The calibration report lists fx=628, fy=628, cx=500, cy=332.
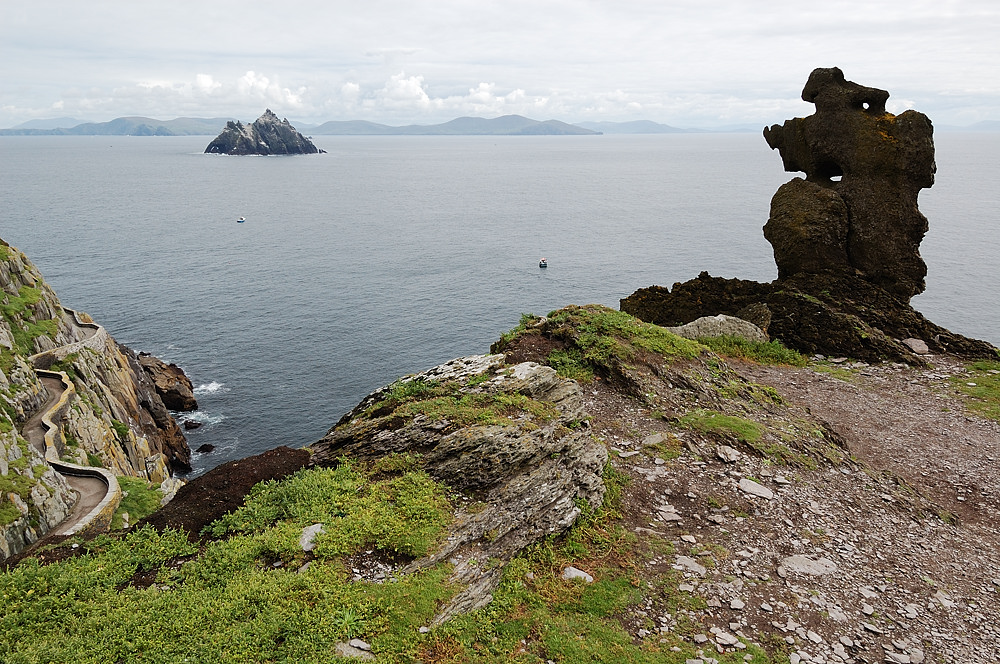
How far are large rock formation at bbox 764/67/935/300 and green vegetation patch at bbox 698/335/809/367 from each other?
17.1ft

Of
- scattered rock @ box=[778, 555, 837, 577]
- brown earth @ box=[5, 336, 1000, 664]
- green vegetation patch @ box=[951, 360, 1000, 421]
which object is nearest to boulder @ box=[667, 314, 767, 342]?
brown earth @ box=[5, 336, 1000, 664]

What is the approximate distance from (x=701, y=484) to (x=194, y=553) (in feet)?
36.9

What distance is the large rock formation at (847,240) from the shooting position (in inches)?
1058

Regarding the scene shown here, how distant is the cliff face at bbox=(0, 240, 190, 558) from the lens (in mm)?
22016

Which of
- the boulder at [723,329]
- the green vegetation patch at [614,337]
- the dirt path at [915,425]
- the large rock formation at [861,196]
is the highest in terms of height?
the large rock formation at [861,196]

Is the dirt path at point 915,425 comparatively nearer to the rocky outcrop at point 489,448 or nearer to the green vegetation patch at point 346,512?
the rocky outcrop at point 489,448

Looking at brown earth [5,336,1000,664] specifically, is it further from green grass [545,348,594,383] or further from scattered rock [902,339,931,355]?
scattered rock [902,339,931,355]

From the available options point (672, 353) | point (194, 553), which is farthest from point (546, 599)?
point (672, 353)

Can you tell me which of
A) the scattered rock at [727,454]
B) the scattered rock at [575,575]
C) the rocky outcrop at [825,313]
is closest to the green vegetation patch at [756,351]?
the rocky outcrop at [825,313]

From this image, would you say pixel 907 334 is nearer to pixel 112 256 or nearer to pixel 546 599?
pixel 546 599

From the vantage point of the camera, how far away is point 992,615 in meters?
11.6

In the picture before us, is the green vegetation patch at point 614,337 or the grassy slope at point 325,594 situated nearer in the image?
the grassy slope at point 325,594

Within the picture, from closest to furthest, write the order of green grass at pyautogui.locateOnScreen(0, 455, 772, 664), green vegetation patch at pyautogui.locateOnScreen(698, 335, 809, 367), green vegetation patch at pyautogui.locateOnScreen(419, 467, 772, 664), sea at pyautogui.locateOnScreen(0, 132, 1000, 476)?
green grass at pyautogui.locateOnScreen(0, 455, 772, 664)
green vegetation patch at pyautogui.locateOnScreen(419, 467, 772, 664)
green vegetation patch at pyautogui.locateOnScreen(698, 335, 809, 367)
sea at pyautogui.locateOnScreen(0, 132, 1000, 476)

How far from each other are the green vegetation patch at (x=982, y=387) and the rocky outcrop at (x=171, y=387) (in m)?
55.8
